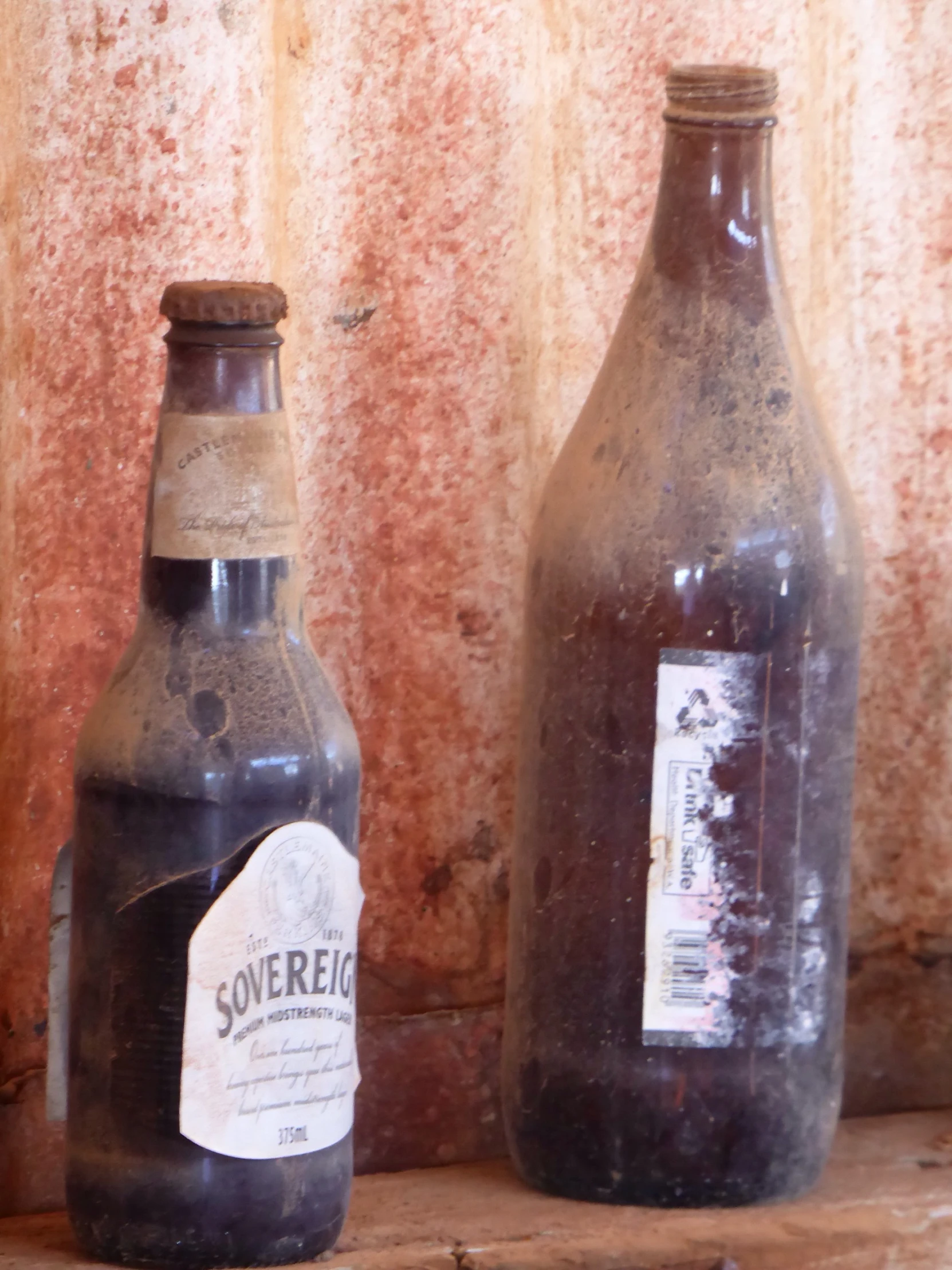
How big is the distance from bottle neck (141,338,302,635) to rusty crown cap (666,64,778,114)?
0.83 ft

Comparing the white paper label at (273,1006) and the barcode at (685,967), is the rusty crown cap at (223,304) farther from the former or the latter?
the barcode at (685,967)

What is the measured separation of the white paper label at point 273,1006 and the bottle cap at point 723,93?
0.40 metres

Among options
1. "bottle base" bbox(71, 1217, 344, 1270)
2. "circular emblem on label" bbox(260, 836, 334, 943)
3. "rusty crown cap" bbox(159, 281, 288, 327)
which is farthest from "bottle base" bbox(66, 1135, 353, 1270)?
"rusty crown cap" bbox(159, 281, 288, 327)

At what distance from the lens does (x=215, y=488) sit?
30.5 inches

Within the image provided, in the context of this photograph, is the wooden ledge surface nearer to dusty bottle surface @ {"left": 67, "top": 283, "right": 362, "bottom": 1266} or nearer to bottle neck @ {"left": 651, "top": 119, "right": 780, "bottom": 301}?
dusty bottle surface @ {"left": 67, "top": 283, "right": 362, "bottom": 1266}

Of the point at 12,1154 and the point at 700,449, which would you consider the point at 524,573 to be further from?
the point at 12,1154

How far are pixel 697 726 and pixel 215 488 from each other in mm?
263

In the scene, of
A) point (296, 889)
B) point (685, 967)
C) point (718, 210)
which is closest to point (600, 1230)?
point (685, 967)

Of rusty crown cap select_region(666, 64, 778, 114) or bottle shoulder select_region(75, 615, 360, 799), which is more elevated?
rusty crown cap select_region(666, 64, 778, 114)

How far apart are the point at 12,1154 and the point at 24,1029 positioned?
0.06m

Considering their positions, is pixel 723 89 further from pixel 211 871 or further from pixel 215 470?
pixel 211 871

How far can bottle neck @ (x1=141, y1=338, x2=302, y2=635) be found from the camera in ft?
2.54

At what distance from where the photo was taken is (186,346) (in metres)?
0.77

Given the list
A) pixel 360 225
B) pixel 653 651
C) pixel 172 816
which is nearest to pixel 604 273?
pixel 360 225
